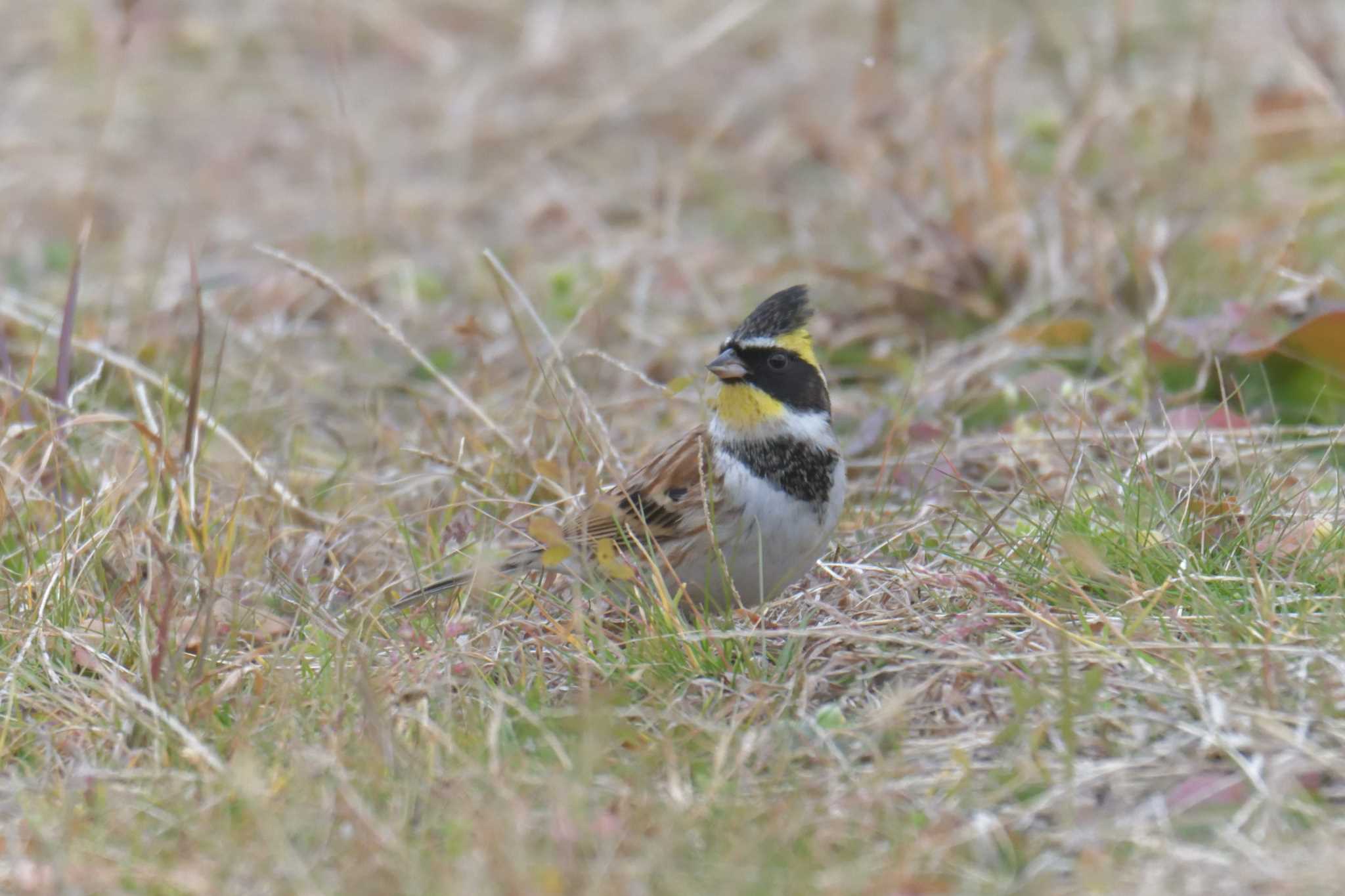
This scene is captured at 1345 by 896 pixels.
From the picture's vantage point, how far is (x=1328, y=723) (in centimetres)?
323

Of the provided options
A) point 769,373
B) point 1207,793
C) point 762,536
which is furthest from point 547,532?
point 1207,793

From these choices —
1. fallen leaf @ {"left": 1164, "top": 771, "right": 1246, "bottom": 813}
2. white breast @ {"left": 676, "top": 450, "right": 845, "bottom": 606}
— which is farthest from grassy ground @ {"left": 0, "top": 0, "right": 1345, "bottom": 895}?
white breast @ {"left": 676, "top": 450, "right": 845, "bottom": 606}

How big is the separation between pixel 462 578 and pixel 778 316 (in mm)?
1082

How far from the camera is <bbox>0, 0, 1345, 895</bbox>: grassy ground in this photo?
3.10 metres

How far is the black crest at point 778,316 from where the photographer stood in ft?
14.5

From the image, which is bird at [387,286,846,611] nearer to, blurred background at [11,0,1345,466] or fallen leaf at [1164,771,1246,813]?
blurred background at [11,0,1345,466]

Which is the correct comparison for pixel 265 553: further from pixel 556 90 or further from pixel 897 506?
pixel 556 90

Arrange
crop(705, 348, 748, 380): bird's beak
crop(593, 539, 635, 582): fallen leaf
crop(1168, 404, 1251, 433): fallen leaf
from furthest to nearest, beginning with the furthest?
crop(1168, 404, 1251, 433): fallen leaf → crop(705, 348, 748, 380): bird's beak → crop(593, 539, 635, 582): fallen leaf

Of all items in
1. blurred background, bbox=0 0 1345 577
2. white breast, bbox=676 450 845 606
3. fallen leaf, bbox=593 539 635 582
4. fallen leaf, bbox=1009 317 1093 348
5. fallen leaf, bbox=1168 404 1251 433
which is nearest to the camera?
fallen leaf, bbox=593 539 635 582

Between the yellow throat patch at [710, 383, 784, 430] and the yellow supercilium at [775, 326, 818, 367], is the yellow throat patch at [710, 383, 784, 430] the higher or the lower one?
the lower one

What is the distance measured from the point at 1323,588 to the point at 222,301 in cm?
513

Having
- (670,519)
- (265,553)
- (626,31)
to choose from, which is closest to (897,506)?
(670,519)

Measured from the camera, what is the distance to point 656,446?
222 inches

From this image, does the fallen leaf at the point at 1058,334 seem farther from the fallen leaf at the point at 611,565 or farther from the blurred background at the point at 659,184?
the fallen leaf at the point at 611,565
